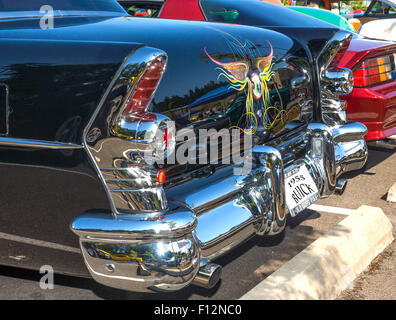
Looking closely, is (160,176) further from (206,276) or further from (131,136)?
(206,276)

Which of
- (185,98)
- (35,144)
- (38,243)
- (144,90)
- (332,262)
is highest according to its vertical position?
(144,90)

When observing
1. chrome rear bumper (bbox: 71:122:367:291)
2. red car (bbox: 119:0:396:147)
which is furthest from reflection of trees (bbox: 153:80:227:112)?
red car (bbox: 119:0:396:147)

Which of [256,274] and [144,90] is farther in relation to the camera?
[256,274]

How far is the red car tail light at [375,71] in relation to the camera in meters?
4.51

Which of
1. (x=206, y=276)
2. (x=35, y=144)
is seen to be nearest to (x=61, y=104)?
(x=35, y=144)

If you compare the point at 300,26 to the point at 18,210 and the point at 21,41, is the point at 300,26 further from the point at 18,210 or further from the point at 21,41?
the point at 18,210

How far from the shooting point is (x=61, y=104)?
7.00 feet

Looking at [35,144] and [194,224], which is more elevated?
[35,144]

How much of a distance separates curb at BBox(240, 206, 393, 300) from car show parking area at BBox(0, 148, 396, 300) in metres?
0.08

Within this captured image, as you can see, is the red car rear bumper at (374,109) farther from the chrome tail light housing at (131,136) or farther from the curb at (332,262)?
the chrome tail light housing at (131,136)

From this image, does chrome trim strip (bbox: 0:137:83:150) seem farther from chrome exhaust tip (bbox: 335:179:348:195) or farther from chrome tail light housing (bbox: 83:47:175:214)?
chrome exhaust tip (bbox: 335:179:348:195)

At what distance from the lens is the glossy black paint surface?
6.96 ft

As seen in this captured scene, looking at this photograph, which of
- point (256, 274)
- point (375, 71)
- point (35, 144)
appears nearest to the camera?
point (35, 144)

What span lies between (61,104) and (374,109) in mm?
3100
